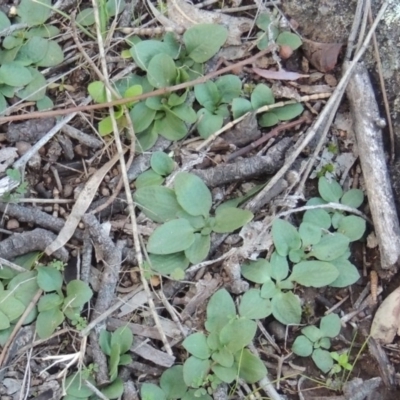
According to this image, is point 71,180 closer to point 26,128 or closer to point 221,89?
point 26,128

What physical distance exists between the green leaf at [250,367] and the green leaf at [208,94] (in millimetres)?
745

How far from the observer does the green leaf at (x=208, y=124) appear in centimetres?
178

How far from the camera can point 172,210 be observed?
1.71m

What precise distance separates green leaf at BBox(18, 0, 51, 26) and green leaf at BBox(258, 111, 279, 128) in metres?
0.77

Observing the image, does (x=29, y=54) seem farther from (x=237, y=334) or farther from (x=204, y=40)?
(x=237, y=334)

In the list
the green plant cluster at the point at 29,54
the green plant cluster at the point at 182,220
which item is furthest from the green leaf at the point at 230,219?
the green plant cluster at the point at 29,54

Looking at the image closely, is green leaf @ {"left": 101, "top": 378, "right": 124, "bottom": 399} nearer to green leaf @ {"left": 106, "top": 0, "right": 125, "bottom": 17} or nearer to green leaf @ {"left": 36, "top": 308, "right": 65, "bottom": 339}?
green leaf @ {"left": 36, "top": 308, "right": 65, "bottom": 339}

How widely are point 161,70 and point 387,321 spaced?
0.99 metres

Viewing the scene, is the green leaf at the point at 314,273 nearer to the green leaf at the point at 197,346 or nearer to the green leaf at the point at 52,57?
the green leaf at the point at 197,346

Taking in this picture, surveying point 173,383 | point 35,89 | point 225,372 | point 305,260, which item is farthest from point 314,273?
point 35,89

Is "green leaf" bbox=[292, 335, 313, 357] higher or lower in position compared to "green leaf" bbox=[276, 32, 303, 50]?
lower

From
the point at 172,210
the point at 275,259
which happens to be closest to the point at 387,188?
the point at 275,259

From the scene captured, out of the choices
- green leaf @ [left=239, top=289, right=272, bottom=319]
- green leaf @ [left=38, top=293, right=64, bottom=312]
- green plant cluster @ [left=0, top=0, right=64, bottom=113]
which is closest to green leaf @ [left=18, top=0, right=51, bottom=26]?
green plant cluster @ [left=0, top=0, right=64, bottom=113]

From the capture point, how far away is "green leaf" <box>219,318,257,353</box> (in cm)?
156
